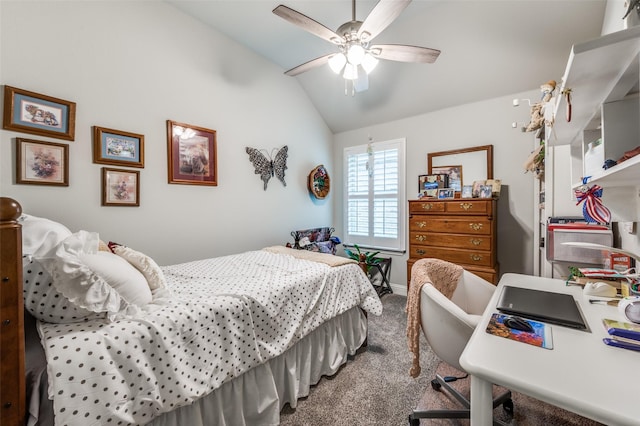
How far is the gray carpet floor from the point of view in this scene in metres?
1.45

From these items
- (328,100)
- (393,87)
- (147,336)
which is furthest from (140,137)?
(393,87)

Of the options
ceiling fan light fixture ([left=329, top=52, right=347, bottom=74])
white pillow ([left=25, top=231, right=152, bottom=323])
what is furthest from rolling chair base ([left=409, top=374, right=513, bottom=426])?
ceiling fan light fixture ([left=329, top=52, right=347, bottom=74])

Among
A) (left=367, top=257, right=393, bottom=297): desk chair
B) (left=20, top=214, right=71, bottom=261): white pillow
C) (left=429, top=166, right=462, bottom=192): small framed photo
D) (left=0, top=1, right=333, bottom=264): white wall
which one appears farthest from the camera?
(left=367, top=257, right=393, bottom=297): desk chair

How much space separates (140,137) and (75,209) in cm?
73

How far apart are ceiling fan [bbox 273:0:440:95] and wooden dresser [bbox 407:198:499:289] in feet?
4.91

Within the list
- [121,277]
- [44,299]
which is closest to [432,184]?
[121,277]

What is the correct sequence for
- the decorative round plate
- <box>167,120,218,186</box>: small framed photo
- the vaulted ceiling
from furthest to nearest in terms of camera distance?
the decorative round plate, <box>167,120,218,186</box>: small framed photo, the vaulted ceiling

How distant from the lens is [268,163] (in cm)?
317

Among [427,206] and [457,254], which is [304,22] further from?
[457,254]

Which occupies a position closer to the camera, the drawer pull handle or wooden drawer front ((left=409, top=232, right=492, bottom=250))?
wooden drawer front ((left=409, top=232, right=492, bottom=250))

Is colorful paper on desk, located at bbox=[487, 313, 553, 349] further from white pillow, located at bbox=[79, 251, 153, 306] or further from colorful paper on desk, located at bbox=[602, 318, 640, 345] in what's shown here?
white pillow, located at bbox=[79, 251, 153, 306]

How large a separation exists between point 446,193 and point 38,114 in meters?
3.61

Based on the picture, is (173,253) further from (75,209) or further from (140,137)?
(140,137)

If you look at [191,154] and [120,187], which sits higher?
[191,154]
